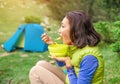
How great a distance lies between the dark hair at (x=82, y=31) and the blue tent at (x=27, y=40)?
4.14m

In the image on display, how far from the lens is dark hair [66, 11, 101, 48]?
8.07 ft

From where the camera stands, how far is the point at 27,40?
6.75m

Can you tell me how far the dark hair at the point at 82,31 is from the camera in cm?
246

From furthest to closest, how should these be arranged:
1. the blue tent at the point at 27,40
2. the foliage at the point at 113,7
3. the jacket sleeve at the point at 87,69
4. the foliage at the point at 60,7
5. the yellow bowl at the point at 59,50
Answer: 1. the foliage at the point at 60,7
2. the foliage at the point at 113,7
3. the blue tent at the point at 27,40
4. the yellow bowl at the point at 59,50
5. the jacket sleeve at the point at 87,69

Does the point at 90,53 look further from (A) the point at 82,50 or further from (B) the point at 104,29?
(B) the point at 104,29

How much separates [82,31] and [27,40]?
4.36 meters

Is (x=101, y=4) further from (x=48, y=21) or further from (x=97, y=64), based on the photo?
(x=97, y=64)

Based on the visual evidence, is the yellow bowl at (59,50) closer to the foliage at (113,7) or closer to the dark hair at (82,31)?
the dark hair at (82,31)

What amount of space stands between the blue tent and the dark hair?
4.14 m

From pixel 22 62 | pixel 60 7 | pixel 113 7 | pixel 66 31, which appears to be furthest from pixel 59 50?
pixel 60 7

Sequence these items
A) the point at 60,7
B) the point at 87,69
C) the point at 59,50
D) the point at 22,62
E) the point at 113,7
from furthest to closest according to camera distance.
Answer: the point at 60,7 → the point at 113,7 → the point at 22,62 → the point at 59,50 → the point at 87,69

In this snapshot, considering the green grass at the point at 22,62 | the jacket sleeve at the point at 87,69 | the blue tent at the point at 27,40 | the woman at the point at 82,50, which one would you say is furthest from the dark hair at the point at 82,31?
the blue tent at the point at 27,40

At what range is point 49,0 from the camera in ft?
34.1

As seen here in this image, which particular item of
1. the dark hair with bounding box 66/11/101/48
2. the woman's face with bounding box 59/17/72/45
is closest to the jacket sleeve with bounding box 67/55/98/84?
the dark hair with bounding box 66/11/101/48
